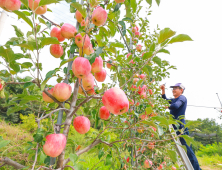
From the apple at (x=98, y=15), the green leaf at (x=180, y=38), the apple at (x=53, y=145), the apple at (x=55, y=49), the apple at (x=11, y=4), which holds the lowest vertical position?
the apple at (x=53, y=145)

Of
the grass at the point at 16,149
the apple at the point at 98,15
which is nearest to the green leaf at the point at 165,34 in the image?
the apple at the point at 98,15

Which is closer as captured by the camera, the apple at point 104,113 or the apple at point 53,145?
the apple at point 53,145

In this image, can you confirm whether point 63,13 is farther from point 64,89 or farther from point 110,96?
point 110,96

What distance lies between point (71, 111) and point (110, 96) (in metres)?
0.23

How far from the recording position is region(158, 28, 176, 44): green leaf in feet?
1.78

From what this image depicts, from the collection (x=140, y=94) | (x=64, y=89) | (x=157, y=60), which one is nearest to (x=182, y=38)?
(x=157, y=60)

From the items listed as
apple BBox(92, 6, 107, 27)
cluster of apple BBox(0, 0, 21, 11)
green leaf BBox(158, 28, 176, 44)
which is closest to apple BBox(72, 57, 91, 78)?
apple BBox(92, 6, 107, 27)

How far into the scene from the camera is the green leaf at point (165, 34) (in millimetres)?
543

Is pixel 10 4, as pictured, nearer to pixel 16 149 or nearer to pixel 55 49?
pixel 55 49

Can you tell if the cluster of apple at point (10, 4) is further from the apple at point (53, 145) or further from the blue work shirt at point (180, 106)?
the blue work shirt at point (180, 106)

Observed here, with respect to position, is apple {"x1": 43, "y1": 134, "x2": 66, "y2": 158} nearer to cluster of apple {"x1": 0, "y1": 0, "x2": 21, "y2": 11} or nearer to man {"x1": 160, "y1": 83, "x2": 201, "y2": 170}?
cluster of apple {"x1": 0, "y1": 0, "x2": 21, "y2": 11}

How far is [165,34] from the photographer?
0.56 metres

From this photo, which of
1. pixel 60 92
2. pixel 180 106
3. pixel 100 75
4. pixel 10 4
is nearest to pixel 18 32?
pixel 10 4

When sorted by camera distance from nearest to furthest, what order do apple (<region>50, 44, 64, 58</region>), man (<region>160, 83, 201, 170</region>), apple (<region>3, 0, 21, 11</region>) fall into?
1. apple (<region>3, 0, 21, 11</region>)
2. apple (<region>50, 44, 64, 58</region>)
3. man (<region>160, 83, 201, 170</region>)
